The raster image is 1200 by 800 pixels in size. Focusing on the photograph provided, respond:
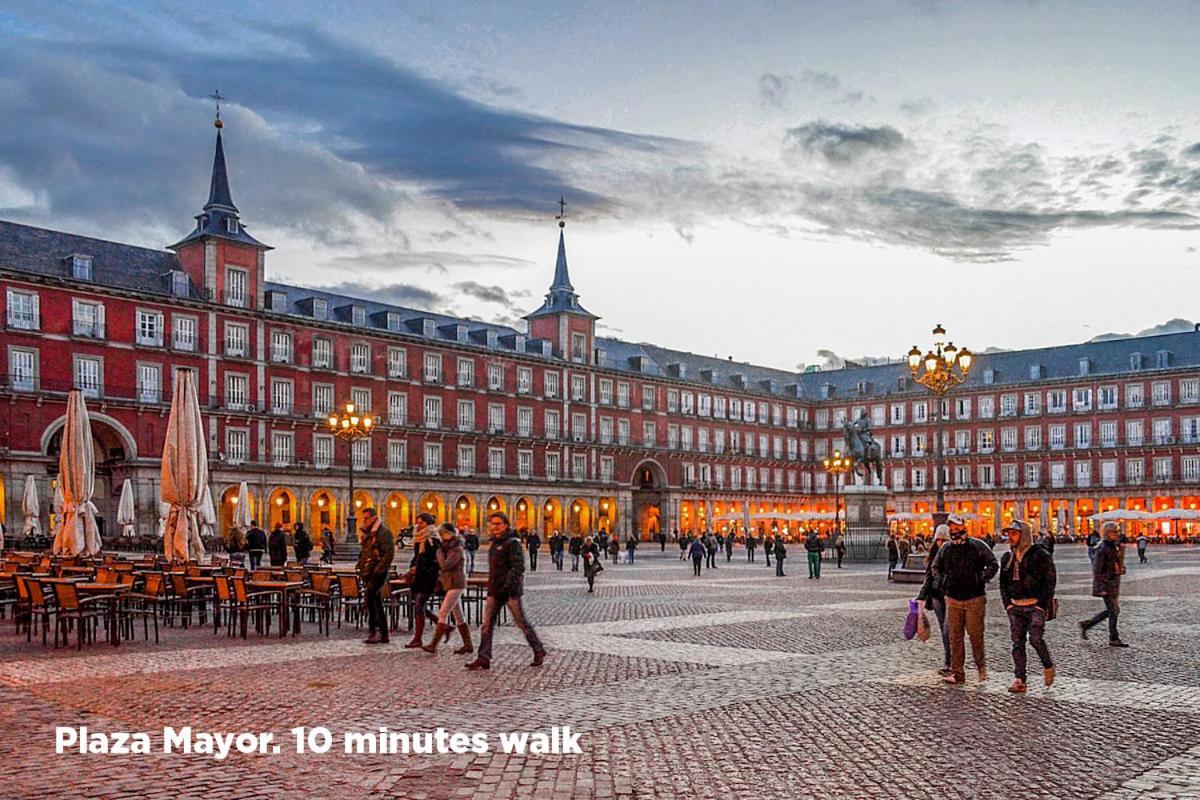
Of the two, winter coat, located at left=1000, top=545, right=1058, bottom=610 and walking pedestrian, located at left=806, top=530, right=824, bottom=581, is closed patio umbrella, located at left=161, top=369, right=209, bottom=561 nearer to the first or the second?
winter coat, located at left=1000, top=545, right=1058, bottom=610

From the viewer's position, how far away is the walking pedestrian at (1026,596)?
10852 mm

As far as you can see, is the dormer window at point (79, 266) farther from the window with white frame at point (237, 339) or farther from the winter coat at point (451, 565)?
the winter coat at point (451, 565)

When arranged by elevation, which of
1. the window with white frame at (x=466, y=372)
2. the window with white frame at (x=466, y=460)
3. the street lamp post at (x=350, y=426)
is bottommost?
the window with white frame at (x=466, y=460)

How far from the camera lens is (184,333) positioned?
180 feet

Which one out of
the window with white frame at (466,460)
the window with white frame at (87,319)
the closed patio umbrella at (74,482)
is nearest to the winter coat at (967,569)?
the closed patio umbrella at (74,482)

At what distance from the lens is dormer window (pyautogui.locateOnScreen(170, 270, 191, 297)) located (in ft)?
181

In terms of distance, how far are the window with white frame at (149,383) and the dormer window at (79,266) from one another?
453cm

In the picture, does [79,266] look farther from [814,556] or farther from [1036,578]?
[1036,578]

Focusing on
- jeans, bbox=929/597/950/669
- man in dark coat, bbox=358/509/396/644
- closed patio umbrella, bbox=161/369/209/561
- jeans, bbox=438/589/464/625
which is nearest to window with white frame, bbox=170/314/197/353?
closed patio umbrella, bbox=161/369/209/561

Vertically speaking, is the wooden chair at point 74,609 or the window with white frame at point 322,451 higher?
the window with white frame at point 322,451

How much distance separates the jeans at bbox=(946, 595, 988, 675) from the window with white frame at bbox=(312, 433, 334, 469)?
2033 inches

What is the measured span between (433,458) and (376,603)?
52245mm

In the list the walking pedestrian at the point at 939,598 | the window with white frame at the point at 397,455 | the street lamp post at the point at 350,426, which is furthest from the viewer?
the window with white frame at the point at 397,455

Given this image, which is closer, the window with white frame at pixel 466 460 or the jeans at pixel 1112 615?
the jeans at pixel 1112 615
